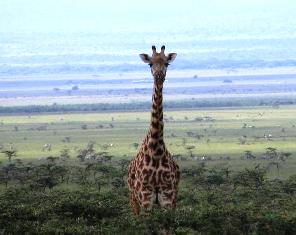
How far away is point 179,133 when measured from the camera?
72.6 meters

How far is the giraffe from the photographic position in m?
13.5

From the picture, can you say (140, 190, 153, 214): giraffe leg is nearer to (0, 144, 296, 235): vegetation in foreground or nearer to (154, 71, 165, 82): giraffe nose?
(0, 144, 296, 235): vegetation in foreground

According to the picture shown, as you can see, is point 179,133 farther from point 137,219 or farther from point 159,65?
point 159,65

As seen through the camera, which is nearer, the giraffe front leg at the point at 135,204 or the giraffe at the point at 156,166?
the giraffe at the point at 156,166

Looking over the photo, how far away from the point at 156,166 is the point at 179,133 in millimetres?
59029

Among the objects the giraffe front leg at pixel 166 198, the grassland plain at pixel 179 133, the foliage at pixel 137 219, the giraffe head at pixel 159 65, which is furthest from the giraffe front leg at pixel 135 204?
the grassland plain at pixel 179 133

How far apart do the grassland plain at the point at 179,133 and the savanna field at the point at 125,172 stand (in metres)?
0.08

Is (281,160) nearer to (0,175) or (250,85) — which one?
(0,175)

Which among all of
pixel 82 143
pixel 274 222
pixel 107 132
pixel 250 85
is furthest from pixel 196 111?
pixel 274 222

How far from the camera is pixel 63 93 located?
142m

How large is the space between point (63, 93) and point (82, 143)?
257 feet

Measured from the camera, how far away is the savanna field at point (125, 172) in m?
15.3

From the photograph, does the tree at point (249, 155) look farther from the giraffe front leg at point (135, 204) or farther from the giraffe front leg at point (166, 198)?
the giraffe front leg at point (166, 198)

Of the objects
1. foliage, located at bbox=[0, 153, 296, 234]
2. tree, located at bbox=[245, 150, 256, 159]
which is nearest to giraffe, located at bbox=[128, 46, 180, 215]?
foliage, located at bbox=[0, 153, 296, 234]
